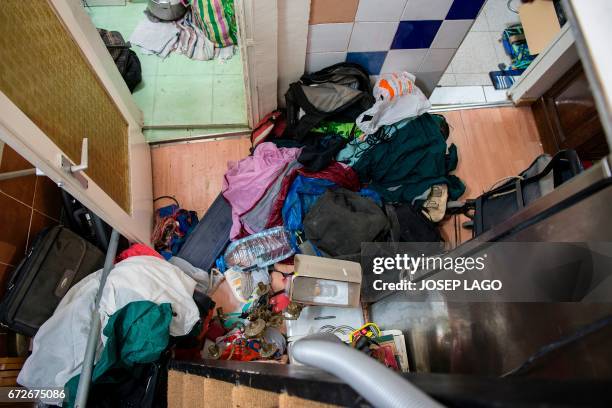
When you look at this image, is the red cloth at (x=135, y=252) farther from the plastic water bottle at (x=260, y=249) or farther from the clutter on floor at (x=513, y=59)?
the clutter on floor at (x=513, y=59)

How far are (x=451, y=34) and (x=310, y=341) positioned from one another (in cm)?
185

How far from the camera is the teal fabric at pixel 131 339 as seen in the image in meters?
1.25

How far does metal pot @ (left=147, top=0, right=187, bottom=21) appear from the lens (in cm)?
248

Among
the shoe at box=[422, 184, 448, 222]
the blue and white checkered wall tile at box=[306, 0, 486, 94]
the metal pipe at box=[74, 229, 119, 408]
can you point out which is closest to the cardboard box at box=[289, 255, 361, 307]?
the shoe at box=[422, 184, 448, 222]

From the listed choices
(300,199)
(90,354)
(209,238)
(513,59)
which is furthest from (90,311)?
(513,59)

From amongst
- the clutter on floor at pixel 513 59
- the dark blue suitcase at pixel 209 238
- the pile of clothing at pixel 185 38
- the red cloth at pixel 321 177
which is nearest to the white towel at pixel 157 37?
the pile of clothing at pixel 185 38

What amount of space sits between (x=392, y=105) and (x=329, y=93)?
1.21 ft

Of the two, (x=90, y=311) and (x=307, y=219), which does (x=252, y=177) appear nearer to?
(x=307, y=219)

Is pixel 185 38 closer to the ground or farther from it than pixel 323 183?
farther from it

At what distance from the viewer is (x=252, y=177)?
196cm

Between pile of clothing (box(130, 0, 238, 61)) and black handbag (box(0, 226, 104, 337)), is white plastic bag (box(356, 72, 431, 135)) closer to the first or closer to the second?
pile of clothing (box(130, 0, 238, 61))

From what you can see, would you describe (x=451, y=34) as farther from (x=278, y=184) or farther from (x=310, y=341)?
(x=310, y=341)

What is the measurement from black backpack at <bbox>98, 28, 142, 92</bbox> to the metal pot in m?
0.32

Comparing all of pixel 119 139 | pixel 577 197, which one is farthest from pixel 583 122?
pixel 119 139
